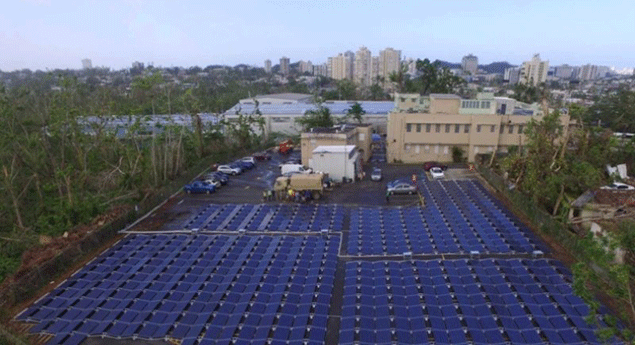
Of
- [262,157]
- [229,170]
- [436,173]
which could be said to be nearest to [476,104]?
[436,173]

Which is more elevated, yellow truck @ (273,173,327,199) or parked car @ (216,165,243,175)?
yellow truck @ (273,173,327,199)

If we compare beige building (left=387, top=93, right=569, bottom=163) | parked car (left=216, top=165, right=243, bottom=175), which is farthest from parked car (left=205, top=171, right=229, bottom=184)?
beige building (left=387, top=93, right=569, bottom=163)

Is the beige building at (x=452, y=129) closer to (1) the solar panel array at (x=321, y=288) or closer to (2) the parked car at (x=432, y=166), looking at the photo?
(2) the parked car at (x=432, y=166)

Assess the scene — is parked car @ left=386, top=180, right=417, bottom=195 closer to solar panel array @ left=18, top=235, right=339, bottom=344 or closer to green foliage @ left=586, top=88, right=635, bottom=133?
solar panel array @ left=18, top=235, right=339, bottom=344

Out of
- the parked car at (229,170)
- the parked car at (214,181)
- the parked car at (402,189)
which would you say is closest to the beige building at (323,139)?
the parked car at (229,170)

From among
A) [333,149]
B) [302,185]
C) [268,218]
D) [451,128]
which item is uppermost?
[451,128]

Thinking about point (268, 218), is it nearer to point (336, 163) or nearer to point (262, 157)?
Result: point (336, 163)

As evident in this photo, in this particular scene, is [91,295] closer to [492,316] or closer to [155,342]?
[155,342]
